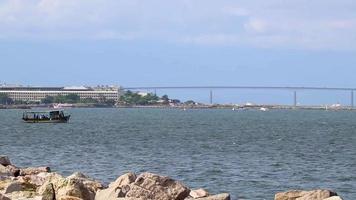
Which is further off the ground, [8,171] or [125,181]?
[125,181]

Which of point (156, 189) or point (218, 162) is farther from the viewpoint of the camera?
point (218, 162)

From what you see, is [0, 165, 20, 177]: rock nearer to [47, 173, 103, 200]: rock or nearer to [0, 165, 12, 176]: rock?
[0, 165, 12, 176]: rock

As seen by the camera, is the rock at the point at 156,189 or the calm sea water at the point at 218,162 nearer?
the rock at the point at 156,189

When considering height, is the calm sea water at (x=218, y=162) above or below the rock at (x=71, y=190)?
below

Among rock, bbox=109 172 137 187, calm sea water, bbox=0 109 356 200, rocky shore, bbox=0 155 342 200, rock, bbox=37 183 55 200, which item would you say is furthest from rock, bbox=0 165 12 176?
rock, bbox=37 183 55 200

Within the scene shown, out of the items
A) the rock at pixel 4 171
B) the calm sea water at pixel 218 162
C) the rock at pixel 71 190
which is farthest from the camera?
the calm sea water at pixel 218 162

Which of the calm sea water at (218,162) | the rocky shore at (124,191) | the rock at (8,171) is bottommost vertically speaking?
the calm sea water at (218,162)

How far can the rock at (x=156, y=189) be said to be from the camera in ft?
54.5

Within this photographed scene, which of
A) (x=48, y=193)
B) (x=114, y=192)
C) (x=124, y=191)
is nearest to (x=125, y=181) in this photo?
(x=124, y=191)

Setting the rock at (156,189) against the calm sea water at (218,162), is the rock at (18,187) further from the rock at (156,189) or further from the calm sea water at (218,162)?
the calm sea water at (218,162)

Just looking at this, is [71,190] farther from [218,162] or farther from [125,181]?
[218,162]

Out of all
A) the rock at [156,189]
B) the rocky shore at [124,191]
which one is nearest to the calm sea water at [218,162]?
the rocky shore at [124,191]

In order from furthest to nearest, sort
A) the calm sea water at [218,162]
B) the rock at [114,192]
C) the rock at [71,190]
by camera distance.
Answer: the calm sea water at [218,162] < the rock at [71,190] < the rock at [114,192]

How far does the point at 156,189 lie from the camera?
16.9 m
